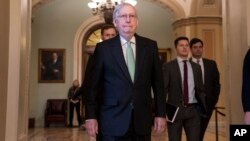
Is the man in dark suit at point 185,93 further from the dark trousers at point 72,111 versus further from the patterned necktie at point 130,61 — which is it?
the dark trousers at point 72,111

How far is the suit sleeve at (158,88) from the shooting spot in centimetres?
310

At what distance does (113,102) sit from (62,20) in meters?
13.3

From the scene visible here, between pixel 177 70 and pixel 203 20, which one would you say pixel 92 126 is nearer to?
pixel 177 70

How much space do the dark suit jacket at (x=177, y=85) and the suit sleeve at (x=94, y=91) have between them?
5.23 feet

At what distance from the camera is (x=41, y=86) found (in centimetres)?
1566

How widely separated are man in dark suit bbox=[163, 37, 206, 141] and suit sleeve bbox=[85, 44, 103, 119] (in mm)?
1592

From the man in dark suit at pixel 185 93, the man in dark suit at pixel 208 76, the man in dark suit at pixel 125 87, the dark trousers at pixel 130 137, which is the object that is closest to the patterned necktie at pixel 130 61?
the man in dark suit at pixel 125 87

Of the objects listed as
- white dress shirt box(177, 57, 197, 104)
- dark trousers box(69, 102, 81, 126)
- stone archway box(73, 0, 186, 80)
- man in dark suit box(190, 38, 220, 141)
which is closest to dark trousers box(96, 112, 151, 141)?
white dress shirt box(177, 57, 197, 104)

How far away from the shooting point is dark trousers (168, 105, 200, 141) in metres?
4.40

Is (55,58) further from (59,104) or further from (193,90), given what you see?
(193,90)

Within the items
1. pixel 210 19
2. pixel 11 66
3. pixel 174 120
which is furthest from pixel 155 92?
pixel 210 19

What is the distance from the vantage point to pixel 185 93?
14.8ft

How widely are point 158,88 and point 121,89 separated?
30 cm

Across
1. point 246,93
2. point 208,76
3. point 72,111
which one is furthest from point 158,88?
point 72,111
